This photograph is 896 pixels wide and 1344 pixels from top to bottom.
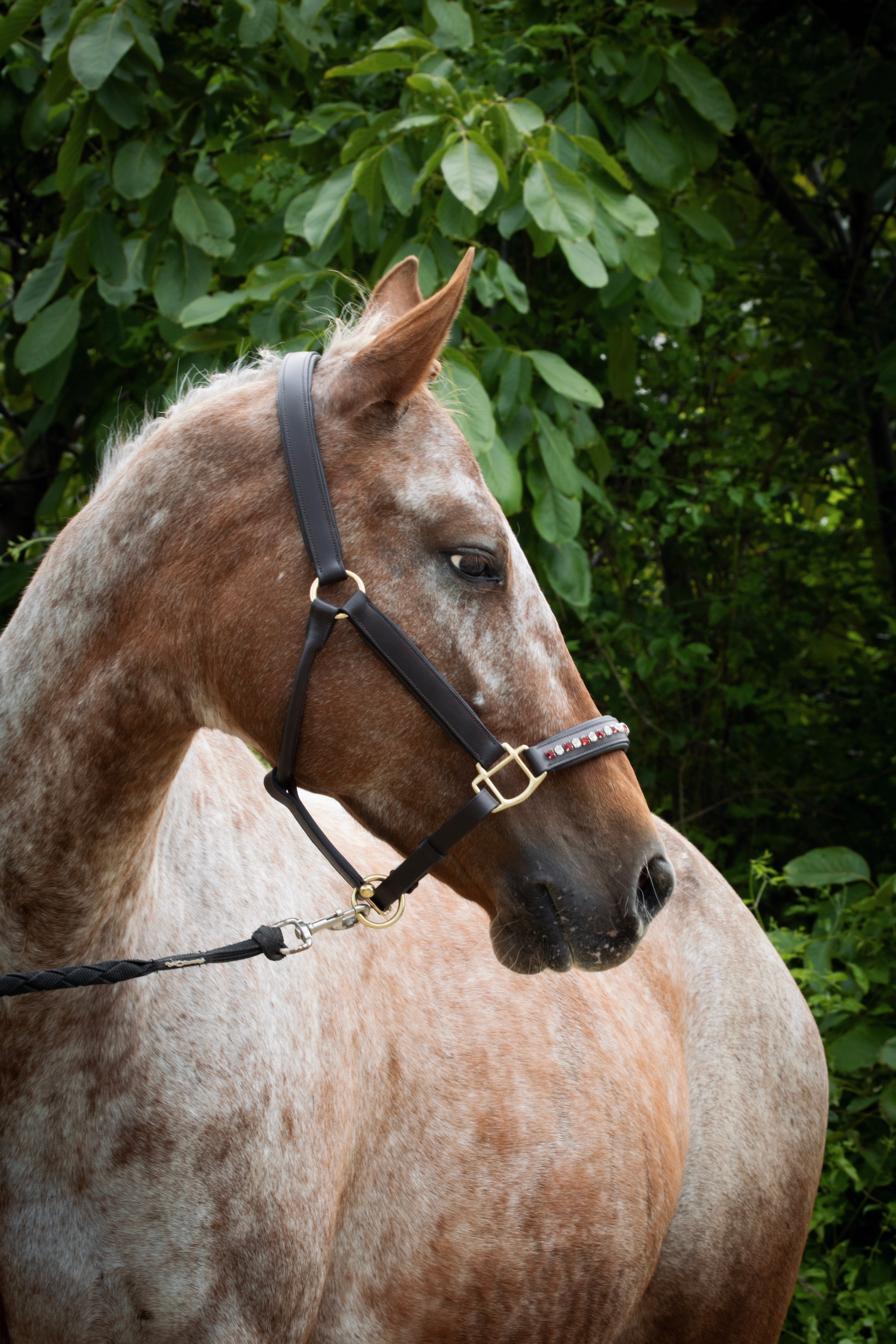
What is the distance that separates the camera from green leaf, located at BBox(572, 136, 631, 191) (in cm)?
294

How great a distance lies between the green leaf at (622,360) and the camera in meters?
3.82

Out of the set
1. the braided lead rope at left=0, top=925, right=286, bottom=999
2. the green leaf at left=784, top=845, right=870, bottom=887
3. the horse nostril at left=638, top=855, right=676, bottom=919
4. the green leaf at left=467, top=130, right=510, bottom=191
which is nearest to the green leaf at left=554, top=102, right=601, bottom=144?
the green leaf at left=467, top=130, right=510, bottom=191

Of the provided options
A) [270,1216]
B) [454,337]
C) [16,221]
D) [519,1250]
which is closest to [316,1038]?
[270,1216]

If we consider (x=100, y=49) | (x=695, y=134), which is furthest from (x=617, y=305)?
(x=100, y=49)

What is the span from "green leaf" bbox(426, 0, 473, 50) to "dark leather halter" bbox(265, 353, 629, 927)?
2181mm

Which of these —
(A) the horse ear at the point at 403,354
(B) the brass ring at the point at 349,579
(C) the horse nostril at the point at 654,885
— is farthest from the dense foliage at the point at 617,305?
(C) the horse nostril at the point at 654,885

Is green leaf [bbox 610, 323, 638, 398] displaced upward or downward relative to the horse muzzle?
downward

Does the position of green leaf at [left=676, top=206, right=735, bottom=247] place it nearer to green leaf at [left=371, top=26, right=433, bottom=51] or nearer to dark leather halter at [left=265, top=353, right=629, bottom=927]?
green leaf at [left=371, top=26, right=433, bottom=51]

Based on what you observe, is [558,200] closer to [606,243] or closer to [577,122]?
[606,243]

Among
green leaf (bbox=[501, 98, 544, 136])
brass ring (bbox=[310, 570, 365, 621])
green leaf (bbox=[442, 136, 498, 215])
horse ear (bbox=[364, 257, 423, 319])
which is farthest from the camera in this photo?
green leaf (bbox=[501, 98, 544, 136])

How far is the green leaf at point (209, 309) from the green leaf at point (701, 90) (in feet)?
5.51

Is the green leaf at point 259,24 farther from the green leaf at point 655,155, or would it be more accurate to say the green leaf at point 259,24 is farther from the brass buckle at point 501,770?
the brass buckle at point 501,770

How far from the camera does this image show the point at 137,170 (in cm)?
318

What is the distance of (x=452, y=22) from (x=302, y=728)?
2.60 m
